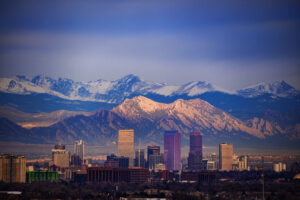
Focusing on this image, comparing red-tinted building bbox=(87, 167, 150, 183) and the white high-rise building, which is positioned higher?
the white high-rise building

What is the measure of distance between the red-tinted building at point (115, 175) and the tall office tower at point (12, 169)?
49.3 feet

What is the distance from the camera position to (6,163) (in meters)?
191

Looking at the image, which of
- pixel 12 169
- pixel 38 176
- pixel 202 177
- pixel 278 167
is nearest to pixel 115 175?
pixel 38 176

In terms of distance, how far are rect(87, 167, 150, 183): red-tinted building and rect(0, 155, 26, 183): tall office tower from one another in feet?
49.3

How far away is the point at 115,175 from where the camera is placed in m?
191

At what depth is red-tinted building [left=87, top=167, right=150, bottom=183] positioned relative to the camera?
18688cm

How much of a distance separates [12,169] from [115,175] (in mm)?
22937

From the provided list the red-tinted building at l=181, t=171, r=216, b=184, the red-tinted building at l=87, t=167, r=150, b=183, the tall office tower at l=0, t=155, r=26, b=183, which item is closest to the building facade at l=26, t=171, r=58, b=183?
the tall office tower at l=0, t=155, r=26, b=183

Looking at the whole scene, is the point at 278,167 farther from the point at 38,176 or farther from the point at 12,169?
the point at 12,169

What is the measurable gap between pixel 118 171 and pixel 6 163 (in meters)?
25.2

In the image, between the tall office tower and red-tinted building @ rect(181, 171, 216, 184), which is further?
the tall office tower

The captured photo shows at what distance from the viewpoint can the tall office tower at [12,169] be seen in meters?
183

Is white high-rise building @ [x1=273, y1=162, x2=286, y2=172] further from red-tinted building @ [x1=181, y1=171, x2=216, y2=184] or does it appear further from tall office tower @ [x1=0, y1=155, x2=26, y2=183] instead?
tall office tower @ [x1=0, y1=155, x2=26, y2=183]

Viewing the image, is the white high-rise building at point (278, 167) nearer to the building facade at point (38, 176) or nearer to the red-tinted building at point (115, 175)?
the red-tinted building at point (115, 175)
